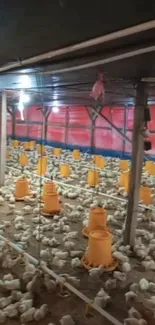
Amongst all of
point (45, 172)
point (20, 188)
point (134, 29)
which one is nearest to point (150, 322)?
point (134, 29)

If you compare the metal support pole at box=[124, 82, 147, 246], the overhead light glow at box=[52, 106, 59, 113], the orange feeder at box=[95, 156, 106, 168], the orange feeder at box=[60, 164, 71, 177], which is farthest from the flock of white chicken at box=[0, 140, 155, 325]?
the overhead light glow at box=[52, 106, 59, 113]

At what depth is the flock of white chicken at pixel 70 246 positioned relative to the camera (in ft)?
5.54

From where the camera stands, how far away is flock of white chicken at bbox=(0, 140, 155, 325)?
1689 millimetres

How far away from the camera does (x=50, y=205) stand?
3.34 m

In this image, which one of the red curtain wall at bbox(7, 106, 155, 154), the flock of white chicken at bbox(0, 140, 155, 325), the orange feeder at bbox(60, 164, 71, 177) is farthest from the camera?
the red curtain wall at bbox(7, 106, 155, 154)

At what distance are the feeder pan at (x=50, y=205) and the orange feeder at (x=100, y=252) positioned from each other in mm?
1221

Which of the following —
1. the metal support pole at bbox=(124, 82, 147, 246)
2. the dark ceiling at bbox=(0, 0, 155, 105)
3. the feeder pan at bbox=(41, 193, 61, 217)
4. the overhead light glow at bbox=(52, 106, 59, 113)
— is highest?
the overhead light glow at bbox=(52, 106, 59, 113)

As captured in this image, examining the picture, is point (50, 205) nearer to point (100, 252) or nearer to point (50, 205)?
point (50, 205)

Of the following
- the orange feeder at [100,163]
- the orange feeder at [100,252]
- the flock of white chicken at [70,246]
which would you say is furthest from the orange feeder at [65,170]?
the orange feeder at [100,252]

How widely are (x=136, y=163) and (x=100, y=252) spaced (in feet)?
2.40

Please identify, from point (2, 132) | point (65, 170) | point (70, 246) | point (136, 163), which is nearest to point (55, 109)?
point (65, 170)

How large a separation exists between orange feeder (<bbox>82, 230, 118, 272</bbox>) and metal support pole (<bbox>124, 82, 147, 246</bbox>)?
40cm

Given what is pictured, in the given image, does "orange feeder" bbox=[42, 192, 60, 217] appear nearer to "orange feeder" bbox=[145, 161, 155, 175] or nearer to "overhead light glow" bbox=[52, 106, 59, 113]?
"orange feeder" bbox=[145, 161, 155, 175]

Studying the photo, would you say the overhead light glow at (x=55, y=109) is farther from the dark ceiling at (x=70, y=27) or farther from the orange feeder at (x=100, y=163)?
Result: the dark ceiling at (x=70, y=27)
